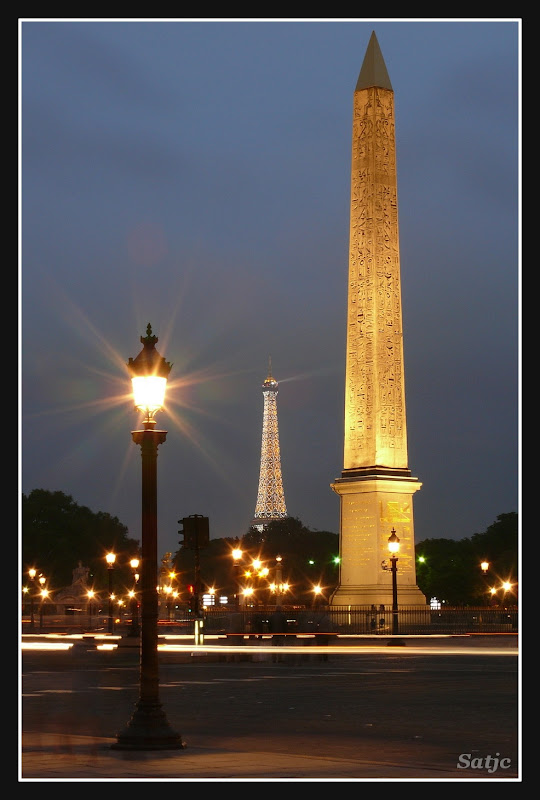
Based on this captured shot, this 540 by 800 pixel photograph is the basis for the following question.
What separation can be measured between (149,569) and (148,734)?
5.48 ft

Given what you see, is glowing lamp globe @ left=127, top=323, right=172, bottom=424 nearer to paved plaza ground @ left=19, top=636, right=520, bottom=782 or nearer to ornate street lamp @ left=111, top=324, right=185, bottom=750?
ornate street lamp @ left=111, top=324, right=185, bottom=750

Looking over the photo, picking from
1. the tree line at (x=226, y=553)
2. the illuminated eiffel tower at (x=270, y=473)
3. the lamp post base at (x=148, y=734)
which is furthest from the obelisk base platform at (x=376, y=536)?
the illuminated eiffel tower at (x=270, y=473)

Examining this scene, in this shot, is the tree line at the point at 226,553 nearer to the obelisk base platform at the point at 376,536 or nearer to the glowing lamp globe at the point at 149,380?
the obelisk base platform at the point at 376,536

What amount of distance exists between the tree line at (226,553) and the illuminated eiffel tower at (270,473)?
22.5 meters

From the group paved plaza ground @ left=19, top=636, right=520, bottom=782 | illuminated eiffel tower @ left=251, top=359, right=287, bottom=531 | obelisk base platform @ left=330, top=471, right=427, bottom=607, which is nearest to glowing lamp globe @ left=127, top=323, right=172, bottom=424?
paved plaza ground @ left=19, top=636, right=520, bottom=782

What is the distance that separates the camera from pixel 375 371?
4659cm

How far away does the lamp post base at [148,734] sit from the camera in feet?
44.7

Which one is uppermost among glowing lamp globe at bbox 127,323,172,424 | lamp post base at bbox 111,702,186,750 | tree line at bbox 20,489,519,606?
glowing lamp globe at bbox 127,323,172,424

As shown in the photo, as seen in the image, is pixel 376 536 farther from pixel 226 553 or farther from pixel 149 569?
pixel 226 553

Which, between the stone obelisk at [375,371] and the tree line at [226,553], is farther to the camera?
the tree line at [226,553]

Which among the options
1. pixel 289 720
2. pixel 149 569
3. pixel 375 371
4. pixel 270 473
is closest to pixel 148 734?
pixel 149 569

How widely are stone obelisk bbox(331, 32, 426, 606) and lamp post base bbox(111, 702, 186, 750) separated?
108 feet

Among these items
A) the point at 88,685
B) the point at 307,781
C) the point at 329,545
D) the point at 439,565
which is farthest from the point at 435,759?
the point at 329,545

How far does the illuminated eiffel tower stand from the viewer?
178 metres
